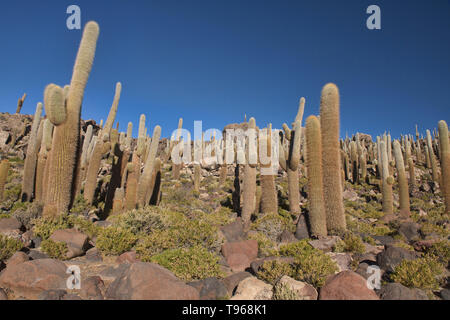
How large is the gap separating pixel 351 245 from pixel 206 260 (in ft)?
15.4

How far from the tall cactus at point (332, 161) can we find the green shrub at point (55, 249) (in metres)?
8.41

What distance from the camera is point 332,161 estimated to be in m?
9.52

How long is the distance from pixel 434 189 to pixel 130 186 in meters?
25.1

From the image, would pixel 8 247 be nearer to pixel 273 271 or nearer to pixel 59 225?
pixel 59 225

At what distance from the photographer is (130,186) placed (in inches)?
471

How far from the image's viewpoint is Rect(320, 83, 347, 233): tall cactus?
934cm

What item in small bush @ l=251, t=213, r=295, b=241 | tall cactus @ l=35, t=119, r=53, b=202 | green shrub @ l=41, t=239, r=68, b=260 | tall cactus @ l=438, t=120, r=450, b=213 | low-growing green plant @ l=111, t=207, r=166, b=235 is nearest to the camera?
green shrub @ l=41, t=239, r=68, b=260

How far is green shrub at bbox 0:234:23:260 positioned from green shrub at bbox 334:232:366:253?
8.55m

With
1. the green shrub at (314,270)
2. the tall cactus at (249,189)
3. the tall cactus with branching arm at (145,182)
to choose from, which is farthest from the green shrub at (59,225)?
the tall cactus at (249,189)

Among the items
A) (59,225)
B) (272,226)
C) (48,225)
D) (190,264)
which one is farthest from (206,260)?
(48,225)

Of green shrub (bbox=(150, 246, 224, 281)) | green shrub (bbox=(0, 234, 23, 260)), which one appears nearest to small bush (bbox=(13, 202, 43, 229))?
green shrub (bbox=(0, 234, 23, 260))

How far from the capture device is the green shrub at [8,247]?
5.70 m

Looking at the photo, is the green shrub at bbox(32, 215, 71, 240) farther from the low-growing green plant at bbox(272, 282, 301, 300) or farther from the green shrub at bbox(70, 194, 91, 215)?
the low-growing green plant at bbox(272, 282, 301, 300)

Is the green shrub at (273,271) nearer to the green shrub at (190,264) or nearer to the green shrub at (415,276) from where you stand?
the green shrub at (190,264)
